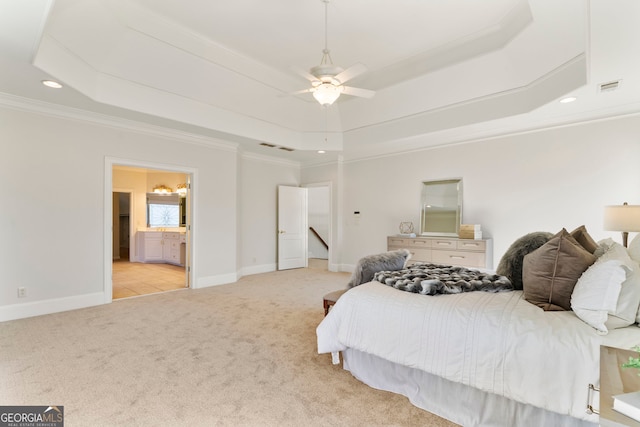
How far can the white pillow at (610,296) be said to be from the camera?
157cm

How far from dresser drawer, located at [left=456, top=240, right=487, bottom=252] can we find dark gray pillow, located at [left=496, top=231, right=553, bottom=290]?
2126 mm

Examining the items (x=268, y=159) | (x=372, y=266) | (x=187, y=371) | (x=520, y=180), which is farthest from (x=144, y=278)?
(x=520, y=180)

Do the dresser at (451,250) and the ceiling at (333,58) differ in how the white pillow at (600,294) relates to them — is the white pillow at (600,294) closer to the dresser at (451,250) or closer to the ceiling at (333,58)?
the ceiling at (333,58)

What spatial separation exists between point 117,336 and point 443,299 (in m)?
3.19

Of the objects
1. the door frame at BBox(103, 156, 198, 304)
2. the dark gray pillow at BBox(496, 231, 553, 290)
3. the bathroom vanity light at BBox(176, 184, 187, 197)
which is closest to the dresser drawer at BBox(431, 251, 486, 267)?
the dark gray pillow at BBox(496, 231, 553, 290)

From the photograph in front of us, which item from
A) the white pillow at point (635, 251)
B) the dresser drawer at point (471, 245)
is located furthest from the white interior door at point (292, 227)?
the white pillow at point (635, 251)

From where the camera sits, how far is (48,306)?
12.9 feet

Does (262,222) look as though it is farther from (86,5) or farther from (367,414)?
(367,414)

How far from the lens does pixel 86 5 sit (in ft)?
9.84

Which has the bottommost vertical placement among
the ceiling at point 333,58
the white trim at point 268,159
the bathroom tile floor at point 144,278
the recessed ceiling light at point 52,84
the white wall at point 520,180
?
the bathroom tile floor at point 144,278

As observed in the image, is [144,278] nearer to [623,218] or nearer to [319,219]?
[319,219]

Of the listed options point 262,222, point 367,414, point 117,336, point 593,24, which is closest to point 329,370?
point 367,414

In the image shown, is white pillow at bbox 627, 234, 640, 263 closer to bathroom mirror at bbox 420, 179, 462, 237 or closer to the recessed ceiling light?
bathroom mirror at bbox 420, 179, 462, 237

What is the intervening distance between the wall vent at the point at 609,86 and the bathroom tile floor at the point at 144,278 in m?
6.39
